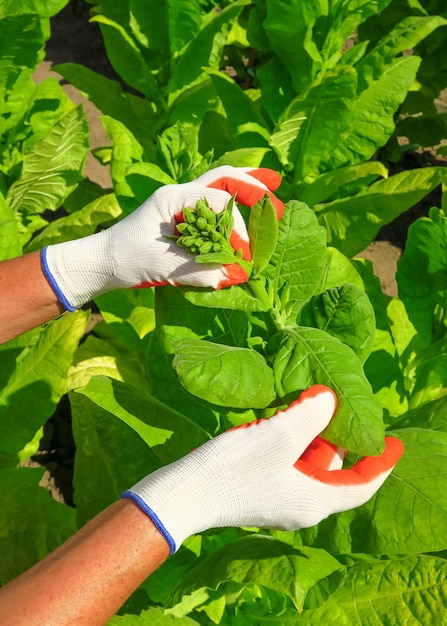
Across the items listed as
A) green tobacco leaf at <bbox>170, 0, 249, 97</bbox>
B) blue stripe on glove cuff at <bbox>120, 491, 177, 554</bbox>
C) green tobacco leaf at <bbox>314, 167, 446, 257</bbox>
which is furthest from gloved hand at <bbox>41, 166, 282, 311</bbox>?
green tobacco leaf at <bbox>170, 0, 249, 97</bbox>

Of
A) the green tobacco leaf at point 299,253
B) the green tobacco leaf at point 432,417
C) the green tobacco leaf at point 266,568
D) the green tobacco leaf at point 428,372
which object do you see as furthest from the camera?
the green tobacco leaf at point 428,372

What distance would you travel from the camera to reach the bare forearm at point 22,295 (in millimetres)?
1447

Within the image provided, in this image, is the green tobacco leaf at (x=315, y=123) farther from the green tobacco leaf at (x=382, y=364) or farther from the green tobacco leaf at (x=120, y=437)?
the green tobacco leaf at (x=120, y=437)

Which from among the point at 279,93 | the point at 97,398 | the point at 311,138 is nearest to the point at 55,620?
the point at 97,398

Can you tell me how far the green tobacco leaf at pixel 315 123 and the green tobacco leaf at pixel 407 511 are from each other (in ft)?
3.24

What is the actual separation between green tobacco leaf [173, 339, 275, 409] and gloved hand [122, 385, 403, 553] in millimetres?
74

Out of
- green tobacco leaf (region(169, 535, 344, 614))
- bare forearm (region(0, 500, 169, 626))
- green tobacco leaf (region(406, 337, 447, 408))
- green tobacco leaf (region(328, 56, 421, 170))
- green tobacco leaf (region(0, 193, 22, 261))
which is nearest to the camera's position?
bare forearm (region(0, 500, 169, 626))

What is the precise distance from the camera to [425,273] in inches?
67.6

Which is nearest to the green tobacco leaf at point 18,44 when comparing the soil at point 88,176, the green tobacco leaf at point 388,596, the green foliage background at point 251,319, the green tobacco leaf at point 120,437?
the green foliage background at point 251,319

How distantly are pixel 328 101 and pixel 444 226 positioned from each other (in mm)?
535

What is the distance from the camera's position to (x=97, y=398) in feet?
4.71

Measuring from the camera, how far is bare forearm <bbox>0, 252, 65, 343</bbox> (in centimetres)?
145

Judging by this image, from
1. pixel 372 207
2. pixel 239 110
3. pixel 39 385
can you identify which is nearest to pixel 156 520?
pixel 39 385

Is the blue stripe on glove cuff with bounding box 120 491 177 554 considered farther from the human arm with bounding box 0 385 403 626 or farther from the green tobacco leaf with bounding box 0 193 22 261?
the green tobacco leaf with bounding box 0 193 22 261
